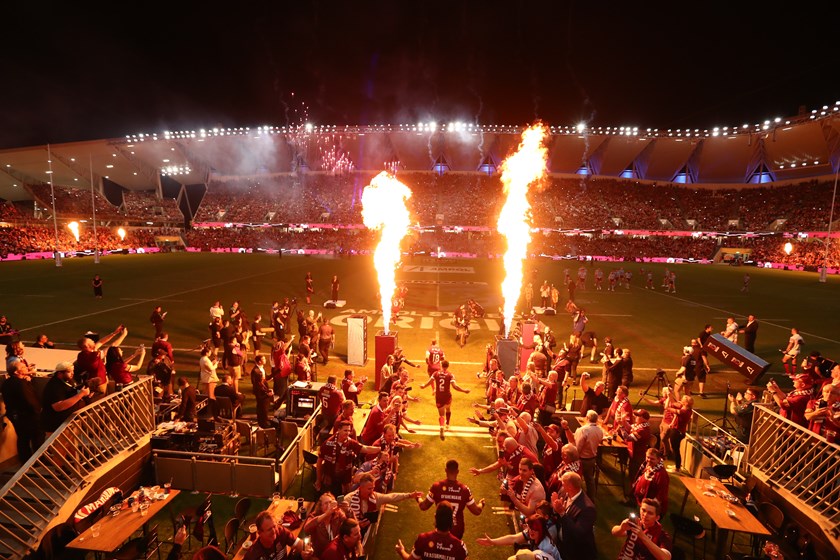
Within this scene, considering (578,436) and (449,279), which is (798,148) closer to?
(449,279)

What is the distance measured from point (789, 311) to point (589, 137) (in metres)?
52.8

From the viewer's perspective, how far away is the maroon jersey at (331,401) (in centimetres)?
877

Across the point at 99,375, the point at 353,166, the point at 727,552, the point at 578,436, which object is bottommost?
the point at 727,552

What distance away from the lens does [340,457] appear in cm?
691

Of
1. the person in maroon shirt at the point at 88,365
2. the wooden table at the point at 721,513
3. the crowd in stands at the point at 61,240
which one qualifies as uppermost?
the crowd in stands at the point at 61,240

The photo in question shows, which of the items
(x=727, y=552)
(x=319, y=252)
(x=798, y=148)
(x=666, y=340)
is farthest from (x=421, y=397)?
(x=798, y=148)

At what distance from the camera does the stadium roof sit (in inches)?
2502

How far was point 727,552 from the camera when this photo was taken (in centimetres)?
688

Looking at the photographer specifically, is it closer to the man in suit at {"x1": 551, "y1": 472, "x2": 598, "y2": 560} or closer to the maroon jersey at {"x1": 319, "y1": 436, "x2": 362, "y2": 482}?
the man in suit at {"x1": 551, "y1": 472, "x2": 598, "y2": 560}

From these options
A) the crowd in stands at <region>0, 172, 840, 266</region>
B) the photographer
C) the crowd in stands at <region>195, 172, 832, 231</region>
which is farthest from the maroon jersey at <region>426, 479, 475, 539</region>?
the crowd in stands at <region>195, 172, 832, 231</region>

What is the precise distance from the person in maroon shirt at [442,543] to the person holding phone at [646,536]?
1.77 meters

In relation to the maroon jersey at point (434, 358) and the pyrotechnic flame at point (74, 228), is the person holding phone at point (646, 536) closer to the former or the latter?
the maroon jersey at point (434, 358)

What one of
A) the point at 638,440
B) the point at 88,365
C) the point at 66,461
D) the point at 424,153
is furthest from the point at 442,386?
the point at 424,153

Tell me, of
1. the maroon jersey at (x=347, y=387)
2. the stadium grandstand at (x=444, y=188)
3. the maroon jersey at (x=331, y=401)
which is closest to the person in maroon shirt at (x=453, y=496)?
the maroon jersey at (x=331, y=401)
